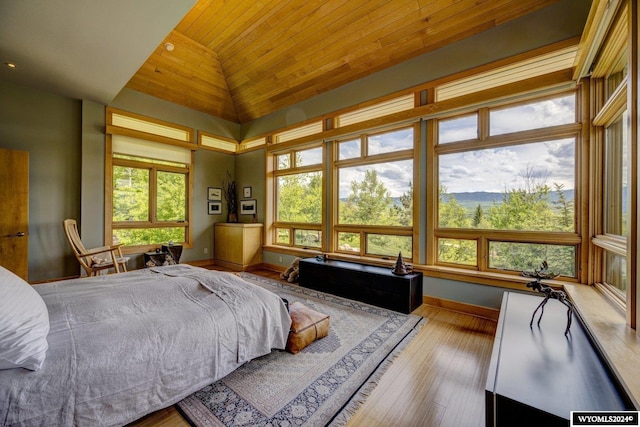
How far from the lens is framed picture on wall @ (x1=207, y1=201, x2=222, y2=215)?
5.84 meters

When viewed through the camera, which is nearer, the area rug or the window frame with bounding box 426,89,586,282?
the area rug

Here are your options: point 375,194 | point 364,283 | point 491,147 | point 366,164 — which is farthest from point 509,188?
point 364,283

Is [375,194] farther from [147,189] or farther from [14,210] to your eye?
[14,210]

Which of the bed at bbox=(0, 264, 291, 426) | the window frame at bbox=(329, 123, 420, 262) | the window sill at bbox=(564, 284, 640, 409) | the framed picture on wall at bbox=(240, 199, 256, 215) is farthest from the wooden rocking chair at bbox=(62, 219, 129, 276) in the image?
the window sill at bbox=(564, 284, 640, 409)

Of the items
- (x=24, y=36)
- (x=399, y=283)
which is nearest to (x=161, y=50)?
(x=24, y=36)

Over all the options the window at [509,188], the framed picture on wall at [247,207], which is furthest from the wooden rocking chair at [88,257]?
the window at [509,188]

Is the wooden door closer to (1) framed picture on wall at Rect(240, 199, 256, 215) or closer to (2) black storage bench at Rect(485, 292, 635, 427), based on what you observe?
(1) framed picture on wall at Rect(240, 199, 256, 215)

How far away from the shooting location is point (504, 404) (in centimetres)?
104

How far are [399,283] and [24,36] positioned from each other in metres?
4.82

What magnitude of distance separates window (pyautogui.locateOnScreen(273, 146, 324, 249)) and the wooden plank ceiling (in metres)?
1.12

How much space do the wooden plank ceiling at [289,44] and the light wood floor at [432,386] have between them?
355cm

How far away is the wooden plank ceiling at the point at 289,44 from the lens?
3166 mm

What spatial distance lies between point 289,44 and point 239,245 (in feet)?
12.3

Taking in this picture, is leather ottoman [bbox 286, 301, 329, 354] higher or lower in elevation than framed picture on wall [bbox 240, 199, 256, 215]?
lower
